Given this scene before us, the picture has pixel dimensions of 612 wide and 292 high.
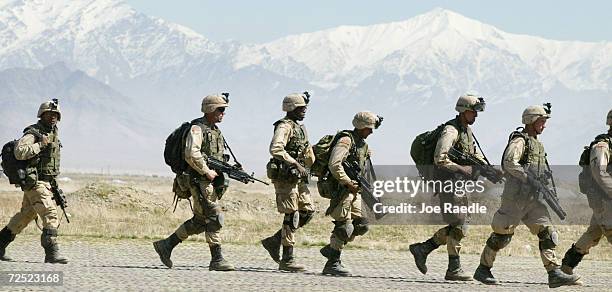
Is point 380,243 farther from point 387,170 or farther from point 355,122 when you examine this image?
point 355,122

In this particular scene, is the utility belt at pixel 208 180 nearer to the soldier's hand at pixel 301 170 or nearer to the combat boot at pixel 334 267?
the soldier's hand at pixel 301 170

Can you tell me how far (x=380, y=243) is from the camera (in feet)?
89.0

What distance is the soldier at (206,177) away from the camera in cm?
1694

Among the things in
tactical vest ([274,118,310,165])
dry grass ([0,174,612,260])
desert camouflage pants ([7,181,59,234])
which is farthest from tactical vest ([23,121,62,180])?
dry grass ([0,174,612,260])

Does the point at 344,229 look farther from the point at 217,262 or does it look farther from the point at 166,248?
the point at 166,248

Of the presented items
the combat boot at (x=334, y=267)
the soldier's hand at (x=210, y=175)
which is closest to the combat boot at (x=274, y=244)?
the combat boot at (x=334, y=267)

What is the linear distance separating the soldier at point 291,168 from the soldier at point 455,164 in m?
1.74

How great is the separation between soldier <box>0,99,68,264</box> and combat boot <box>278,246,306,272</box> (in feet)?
9.27


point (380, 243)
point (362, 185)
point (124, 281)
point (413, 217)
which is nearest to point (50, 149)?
point (124, 281)

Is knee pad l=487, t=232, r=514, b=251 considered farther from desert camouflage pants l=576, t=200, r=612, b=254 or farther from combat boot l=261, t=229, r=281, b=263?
combat boot l=261, t=229, r=281, b=263

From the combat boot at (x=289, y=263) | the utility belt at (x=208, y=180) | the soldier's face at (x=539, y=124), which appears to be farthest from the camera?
the combat boot at (x=289, y=263)

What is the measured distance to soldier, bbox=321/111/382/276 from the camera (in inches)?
677

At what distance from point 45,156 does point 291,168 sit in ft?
10.5

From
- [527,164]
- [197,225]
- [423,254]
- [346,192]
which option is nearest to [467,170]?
[527,164]
